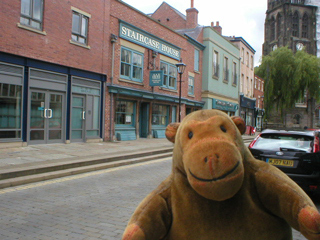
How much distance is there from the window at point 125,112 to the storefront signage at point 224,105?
12577mm

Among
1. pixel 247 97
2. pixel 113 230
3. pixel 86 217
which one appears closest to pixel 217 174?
pixel 113 230

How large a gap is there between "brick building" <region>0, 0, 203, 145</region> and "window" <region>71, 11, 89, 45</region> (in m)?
0.05

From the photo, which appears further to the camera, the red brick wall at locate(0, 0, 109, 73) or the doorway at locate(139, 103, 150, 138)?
the doorway at locate(139, 103, 150, 138)

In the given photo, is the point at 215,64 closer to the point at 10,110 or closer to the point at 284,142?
the point at 10,110

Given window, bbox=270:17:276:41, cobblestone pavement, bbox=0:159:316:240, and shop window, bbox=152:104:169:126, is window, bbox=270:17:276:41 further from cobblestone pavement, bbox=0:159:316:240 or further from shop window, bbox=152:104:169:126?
cobblestone pavement, bbox=0:159:316:240

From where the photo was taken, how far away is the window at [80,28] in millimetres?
14219

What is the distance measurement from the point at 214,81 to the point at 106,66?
16.0 metres

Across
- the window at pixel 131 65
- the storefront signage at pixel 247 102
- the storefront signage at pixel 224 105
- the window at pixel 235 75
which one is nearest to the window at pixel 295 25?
the storefront signage at pixel 247 102

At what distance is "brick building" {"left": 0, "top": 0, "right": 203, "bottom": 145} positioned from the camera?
11609 millimetres

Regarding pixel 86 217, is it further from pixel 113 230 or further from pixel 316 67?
pixel 316 67

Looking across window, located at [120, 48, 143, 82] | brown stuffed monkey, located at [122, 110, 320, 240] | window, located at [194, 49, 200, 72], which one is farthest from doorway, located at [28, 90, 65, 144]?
window, located at [194, 49, 200, 72]

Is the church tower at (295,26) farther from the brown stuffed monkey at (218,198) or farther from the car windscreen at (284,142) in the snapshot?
the brown stuffed monkey at (218,198)

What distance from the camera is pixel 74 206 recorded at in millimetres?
5254

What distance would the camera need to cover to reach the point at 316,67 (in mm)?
37938
